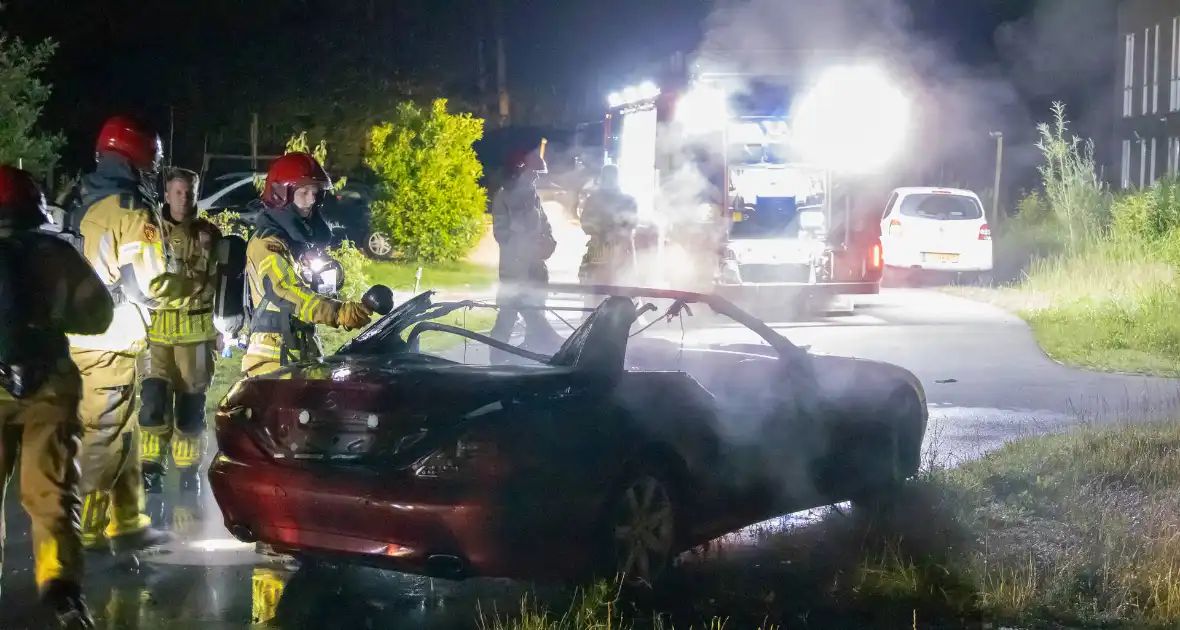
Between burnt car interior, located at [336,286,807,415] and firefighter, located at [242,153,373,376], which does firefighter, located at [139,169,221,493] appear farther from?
burnt car interior, located at [336,286,807,415]

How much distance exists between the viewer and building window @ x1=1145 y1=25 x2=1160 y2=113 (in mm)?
31689

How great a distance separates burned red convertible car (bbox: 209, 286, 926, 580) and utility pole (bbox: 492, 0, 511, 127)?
36425 mm

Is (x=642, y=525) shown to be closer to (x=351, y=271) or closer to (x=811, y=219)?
(x=351, y=271)

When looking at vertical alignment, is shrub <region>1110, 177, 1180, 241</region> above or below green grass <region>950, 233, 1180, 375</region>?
above

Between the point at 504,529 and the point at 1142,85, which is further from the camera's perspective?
the point at 1142,85

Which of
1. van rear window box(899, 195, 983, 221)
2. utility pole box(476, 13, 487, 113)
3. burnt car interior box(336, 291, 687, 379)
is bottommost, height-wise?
burnt car interior box(336, 291, 687, 379)

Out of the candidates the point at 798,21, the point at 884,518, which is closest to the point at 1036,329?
the point at 798,21

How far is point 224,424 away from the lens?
18.1 feet

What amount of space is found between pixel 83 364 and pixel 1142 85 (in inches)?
1237

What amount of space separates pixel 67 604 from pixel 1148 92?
31773mm

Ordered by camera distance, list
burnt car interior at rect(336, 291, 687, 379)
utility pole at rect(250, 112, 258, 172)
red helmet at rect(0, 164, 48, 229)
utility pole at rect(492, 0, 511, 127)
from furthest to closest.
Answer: utility pole at rect(492, 0, 511, 127)
utility pole at rect(250, 112, 258, 172)
burnt car interior at rect(336, 291, 687, 379)
red helmet at rect(0, 164, 48, 229)

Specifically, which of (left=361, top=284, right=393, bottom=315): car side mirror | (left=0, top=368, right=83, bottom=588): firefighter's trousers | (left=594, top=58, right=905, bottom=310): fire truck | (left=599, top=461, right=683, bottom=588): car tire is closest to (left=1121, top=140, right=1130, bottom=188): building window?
(left=594, top=58, right=905, bottom=310): fire truck

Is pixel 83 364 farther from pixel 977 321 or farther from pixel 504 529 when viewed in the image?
pixel 977 321

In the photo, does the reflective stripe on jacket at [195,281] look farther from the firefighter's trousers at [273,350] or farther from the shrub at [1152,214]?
the shrub at [1152,214]
